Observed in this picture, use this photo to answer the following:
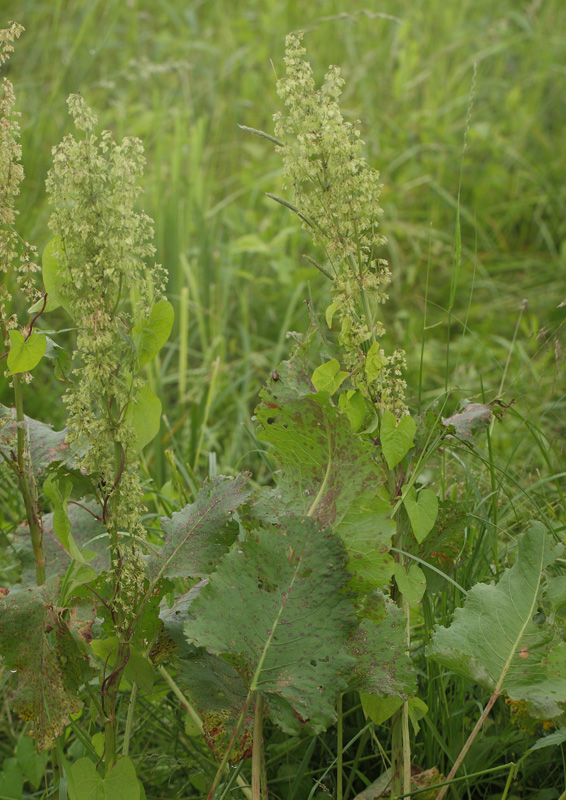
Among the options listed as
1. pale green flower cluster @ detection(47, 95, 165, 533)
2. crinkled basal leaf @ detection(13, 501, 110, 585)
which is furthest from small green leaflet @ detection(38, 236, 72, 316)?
crinkled basal leaf @ detection(13, 501, 110, 585)

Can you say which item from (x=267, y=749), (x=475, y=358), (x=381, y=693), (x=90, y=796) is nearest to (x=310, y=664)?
(x=381, y=693)

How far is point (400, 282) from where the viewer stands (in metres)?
3.48

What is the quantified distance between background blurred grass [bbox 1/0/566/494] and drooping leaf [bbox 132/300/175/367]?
1398mm

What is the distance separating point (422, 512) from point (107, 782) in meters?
0.51

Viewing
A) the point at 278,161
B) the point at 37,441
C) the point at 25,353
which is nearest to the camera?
the point at 25,353

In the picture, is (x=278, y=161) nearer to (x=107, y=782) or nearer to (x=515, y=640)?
(x=515, y=640)

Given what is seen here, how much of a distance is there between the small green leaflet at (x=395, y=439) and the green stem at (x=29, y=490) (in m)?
0.48

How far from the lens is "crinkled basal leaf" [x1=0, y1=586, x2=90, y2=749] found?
3.31ft

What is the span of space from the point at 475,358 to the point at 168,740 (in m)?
1.89

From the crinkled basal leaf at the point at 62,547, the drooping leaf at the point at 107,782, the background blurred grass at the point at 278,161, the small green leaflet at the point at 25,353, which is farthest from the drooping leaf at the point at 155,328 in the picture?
the background blurred grass at the point at 278,161

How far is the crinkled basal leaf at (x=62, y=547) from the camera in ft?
4.13

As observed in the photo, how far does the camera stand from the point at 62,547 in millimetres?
1283

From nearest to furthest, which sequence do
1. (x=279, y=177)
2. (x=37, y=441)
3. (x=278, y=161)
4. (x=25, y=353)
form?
(x=25, y=353) → (x=37, y=441) → (x=279, y=177) → (x=278, y=161)

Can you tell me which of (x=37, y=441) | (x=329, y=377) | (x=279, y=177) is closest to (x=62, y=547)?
(x=37, y=441)
